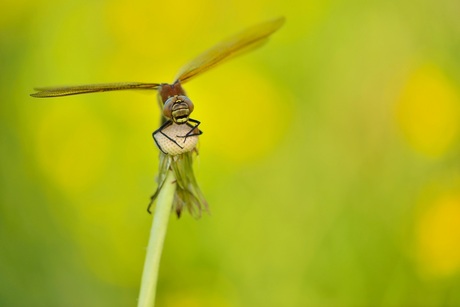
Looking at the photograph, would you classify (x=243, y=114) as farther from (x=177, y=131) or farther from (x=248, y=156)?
(x=177, y=131)

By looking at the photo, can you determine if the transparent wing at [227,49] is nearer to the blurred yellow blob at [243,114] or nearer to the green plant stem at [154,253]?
the green plant stem at [154,253]

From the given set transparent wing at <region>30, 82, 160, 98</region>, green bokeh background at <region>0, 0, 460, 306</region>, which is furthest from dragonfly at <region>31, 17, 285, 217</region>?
green bokeh background at <region>0, 0, 460, 306</region>

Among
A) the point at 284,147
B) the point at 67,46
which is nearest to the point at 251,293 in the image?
the point at 284,147

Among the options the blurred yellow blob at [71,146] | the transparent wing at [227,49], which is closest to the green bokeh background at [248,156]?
the blurred yellow blob at [71,146]

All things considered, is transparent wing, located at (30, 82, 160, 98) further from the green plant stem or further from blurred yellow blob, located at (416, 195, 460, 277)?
blurred yellow blob, located at (416, 195, 460, 277)

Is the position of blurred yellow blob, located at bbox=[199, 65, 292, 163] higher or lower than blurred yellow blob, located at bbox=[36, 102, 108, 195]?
higher

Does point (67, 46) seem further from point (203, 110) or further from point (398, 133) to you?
point (398, 133)
